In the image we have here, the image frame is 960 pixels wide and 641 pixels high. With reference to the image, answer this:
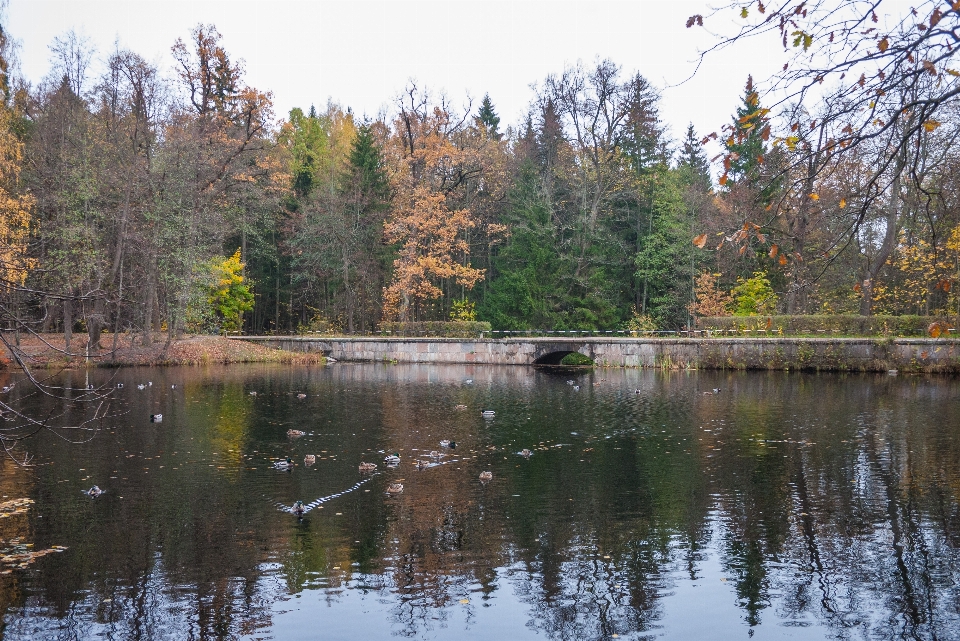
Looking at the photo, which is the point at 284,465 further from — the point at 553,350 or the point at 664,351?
the point at 553,350

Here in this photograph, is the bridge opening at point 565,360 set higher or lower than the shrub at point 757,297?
lower

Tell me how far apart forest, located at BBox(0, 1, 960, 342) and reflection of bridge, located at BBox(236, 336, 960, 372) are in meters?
2.93

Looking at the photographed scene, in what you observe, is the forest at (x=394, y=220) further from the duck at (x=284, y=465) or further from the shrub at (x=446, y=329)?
the duck at (x=284, y=465)

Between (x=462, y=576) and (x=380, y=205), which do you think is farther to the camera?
(x=380, y=205)

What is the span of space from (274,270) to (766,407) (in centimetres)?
3518

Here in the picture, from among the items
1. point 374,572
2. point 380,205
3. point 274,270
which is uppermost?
point 380,205

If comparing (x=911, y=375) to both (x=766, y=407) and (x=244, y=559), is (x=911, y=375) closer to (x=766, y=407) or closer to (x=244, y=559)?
(x=766, y=407)

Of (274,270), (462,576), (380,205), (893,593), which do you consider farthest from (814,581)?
(274,270)

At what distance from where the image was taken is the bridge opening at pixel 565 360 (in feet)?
133

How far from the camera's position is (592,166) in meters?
45.9

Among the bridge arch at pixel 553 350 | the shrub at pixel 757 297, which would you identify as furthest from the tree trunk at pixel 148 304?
the shrub at pixel 757 297

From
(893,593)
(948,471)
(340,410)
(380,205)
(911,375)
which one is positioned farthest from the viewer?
(380,205)

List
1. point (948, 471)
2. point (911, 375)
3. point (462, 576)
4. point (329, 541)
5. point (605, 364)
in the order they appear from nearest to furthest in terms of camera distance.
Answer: point (462, 576) < point (329, 541) < point (948, 471) < point (911, 375) < point (605, 364)

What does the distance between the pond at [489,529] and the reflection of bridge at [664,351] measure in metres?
12.9
